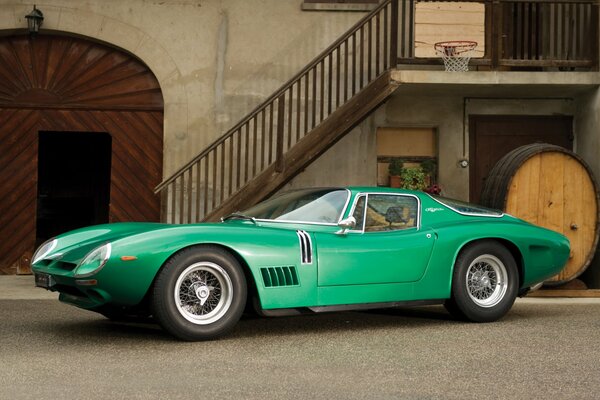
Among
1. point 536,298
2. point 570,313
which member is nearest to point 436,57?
point 536,298

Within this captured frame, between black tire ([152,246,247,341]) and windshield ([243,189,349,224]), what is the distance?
2.96 ft

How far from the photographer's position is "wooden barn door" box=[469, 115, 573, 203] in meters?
14.4

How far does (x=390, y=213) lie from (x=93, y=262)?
103 inches

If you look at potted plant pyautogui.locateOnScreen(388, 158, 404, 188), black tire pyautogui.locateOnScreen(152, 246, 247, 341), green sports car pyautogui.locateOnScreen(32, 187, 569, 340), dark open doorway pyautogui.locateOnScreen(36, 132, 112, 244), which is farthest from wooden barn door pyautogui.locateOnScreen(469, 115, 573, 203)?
black tire pyautogui.locateOnScreen(152, 246, 247, 341)

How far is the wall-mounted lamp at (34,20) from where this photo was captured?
1345 centimetres

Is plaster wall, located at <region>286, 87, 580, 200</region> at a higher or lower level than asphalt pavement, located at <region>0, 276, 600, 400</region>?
higher

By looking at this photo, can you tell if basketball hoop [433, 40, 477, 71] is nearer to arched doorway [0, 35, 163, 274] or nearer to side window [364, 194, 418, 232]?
arched doorway [0, 35, 163, 274]

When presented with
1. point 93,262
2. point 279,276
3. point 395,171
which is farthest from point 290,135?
point 93,262

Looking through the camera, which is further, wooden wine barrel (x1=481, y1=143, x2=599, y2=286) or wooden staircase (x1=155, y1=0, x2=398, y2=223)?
wooden staircase (x1=155, y1=0, x2=398, y2=223)

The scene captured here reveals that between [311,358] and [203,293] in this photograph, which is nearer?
[311,358]

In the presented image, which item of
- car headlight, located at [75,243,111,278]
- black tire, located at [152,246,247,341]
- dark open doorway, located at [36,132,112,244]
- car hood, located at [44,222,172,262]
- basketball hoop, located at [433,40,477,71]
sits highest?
basketball hoop, located at [433,40,477,71]

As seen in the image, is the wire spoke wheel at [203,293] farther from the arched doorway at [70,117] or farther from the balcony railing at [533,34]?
the arched doorway at [70,117]

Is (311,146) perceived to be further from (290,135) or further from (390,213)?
(390,213)

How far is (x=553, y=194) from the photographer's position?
11258 mm
